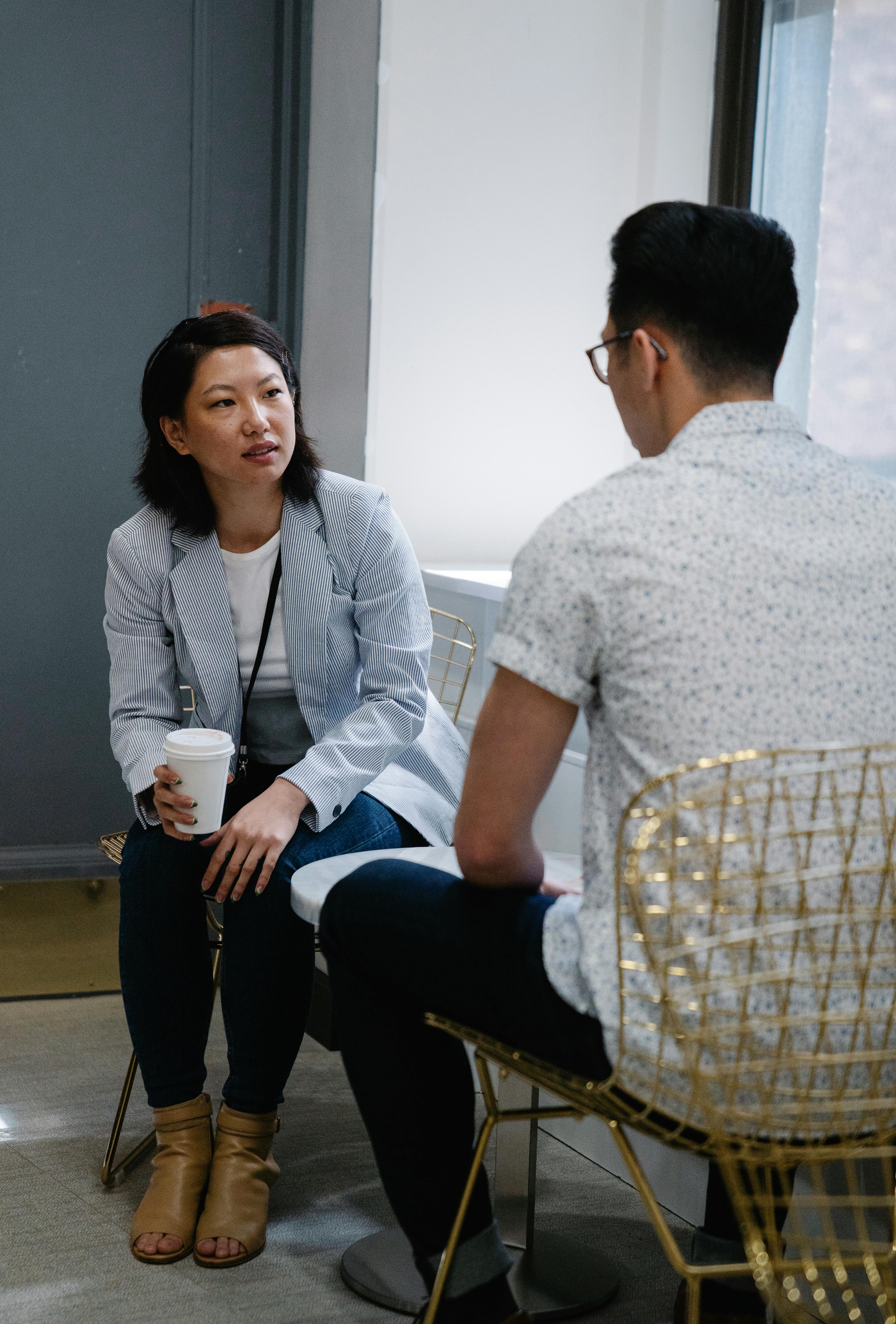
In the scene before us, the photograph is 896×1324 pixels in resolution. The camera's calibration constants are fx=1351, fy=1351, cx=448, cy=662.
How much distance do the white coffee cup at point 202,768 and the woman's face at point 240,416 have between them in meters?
0.46

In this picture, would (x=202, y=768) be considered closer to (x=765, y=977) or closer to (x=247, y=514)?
(x=247, y=514)

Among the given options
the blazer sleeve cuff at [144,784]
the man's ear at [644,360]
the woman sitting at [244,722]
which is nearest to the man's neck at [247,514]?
the woman sitting at [244,722]

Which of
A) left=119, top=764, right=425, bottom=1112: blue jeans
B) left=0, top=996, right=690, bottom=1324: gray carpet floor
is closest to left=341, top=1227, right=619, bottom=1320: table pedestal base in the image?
left=0, top=996, right=690, bottom=1324: gray carpet floor

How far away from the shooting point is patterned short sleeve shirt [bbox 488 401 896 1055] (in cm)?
115

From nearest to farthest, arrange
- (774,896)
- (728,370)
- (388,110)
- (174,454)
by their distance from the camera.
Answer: (774,896) < (728,370) < (174,454) < (388,110)

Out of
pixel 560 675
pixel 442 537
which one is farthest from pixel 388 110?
pixel 560 675

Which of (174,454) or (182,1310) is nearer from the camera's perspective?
(182,1310)

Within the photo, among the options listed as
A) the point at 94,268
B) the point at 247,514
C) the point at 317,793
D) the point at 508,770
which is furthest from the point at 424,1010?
the point at 94,268

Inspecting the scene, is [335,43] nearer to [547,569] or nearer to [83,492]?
[83,492]

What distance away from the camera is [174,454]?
A: 7.12 ft

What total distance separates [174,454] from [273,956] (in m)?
0.82

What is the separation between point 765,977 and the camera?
1.10 meters

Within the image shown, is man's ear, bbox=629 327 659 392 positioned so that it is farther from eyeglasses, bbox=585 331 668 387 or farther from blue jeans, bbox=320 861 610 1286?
blue jeans, bbox=320 861 610 1286

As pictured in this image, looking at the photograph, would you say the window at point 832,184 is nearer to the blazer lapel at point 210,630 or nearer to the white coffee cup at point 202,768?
the blazer lapel at point 210,630
